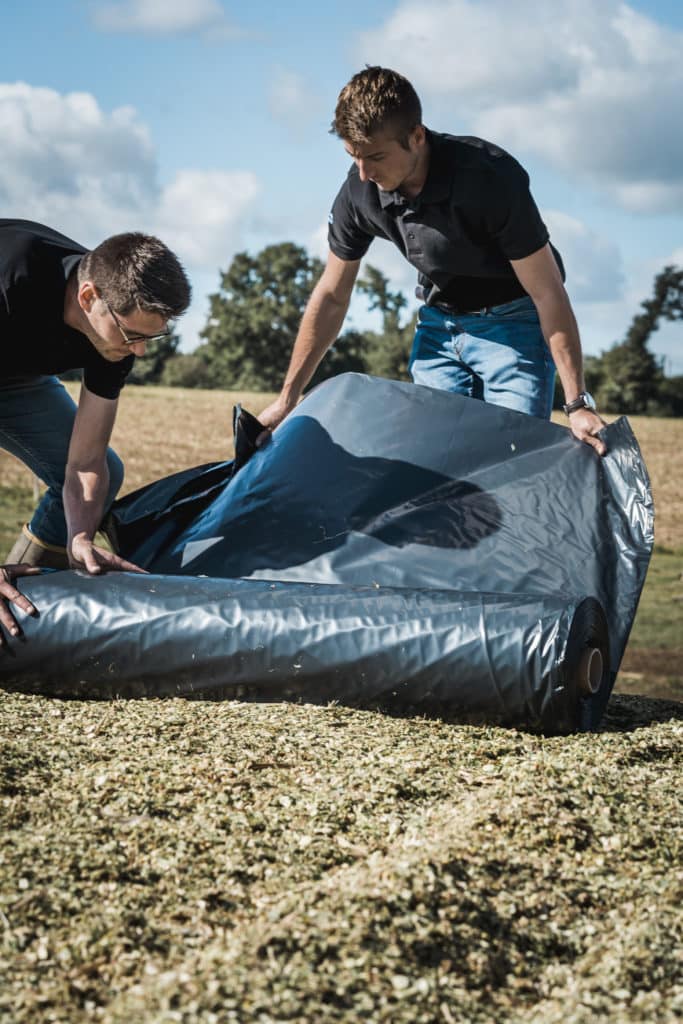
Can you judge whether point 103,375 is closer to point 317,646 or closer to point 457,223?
point 317,646

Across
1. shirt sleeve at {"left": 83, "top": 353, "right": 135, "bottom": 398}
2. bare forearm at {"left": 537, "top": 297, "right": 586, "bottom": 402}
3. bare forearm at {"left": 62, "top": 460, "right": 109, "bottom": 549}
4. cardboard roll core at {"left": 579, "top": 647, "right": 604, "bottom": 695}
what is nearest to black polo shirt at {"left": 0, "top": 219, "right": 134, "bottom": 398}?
shirt sleeve at {"left": 83, "top": 353, "right": 135, "bottom": 398}

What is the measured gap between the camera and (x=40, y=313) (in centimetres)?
292

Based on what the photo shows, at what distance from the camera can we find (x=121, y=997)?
1.53m

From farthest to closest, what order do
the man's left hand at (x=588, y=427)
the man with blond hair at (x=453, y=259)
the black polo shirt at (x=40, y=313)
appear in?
the man's left hand at (x=588, y=427)
the man with blond hair at (x=453, y=259)
the black polo shirt at (x=40, y=313)

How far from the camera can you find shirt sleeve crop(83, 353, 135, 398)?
10.1 feet

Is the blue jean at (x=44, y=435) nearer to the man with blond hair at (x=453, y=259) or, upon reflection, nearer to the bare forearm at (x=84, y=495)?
the bare forearm at (x=84, y=495)

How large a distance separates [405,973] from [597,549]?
1.91 m

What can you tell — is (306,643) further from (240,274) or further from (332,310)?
(240,274)

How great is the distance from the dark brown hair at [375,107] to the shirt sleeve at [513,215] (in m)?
0.32

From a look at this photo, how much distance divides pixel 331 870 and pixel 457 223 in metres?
2.14

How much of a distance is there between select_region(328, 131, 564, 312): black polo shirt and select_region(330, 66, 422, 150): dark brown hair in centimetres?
21

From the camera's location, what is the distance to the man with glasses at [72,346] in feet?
9.04

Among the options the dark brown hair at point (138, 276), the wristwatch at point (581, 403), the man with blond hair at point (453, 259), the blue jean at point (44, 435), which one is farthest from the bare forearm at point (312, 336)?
the dark brown hair at point (138, 276)

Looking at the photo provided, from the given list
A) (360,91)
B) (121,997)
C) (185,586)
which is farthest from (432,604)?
(360,91)
